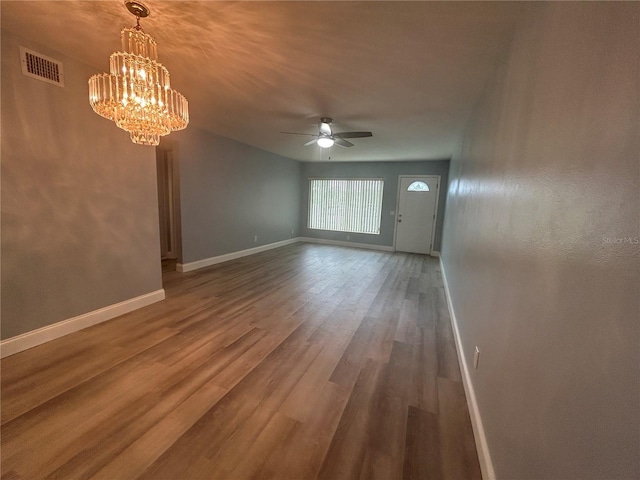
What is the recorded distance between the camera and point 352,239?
761cm

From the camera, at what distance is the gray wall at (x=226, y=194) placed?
4.41 meters

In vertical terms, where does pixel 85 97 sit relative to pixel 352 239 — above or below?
above

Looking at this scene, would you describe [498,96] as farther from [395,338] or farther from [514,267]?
[395,338]

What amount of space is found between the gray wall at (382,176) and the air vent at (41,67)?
593cm

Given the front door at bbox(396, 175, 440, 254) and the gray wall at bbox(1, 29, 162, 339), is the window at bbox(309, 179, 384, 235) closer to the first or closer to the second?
the front door at bbox(396, 175, 440, 254)

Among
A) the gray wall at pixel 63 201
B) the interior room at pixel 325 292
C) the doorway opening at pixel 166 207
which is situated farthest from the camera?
the doorway opening at pixel 166 207

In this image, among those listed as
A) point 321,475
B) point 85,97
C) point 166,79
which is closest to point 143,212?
point 85,97

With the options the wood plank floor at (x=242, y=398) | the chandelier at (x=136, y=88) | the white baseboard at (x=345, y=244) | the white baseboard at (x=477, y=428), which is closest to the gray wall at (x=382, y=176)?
the white baseboard at (x=345, y=244)

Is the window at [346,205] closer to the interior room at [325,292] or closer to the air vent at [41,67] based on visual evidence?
the interior room at [325,292]

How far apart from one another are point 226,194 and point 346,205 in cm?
362

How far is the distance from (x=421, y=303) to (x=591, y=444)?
303cm

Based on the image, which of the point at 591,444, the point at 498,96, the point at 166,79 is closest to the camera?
the point at 591,444

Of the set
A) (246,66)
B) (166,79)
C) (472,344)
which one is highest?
(246,66)

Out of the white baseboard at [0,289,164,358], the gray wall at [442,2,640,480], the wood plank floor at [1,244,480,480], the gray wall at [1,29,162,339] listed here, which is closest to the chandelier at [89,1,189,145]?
the gray wall at [1,29,162,339]
